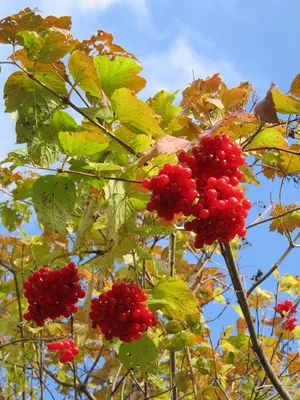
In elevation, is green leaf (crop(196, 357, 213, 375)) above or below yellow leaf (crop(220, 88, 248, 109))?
below

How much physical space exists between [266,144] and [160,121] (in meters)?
0.51

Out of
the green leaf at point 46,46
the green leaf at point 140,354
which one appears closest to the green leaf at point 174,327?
the green leaf at point 140,354

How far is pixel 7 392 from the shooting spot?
4.39m

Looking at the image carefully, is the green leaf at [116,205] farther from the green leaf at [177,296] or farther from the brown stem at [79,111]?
the green leaf at [177,296]

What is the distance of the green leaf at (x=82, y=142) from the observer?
181cm

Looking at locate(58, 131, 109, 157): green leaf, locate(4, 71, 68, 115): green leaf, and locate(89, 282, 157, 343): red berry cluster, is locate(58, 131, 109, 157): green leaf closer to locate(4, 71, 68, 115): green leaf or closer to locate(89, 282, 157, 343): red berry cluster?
locate(4, 71, 68, 115): green leaf

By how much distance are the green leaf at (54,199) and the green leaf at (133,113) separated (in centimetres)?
35

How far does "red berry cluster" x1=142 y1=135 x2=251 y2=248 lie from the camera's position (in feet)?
5.17

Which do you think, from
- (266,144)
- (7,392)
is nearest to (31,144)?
(266,144)

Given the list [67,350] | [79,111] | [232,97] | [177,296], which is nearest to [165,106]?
[232,97]

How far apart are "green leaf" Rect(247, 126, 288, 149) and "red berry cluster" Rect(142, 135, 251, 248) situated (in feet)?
1.20

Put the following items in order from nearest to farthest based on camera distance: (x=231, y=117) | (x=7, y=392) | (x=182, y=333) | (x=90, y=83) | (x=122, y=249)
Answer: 1. (x=231, y=117)
2. (x=90, y=83)
3. (x=122, y=249)
4. (x=182, y=333)
5. (x=7, y=392)

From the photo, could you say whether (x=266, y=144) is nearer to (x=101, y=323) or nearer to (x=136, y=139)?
(x=136, y=139)

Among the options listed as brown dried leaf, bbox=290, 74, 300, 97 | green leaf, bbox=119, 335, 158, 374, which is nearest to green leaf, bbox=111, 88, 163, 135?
brown dried leaf, bbox=290, 74, 300, 97
